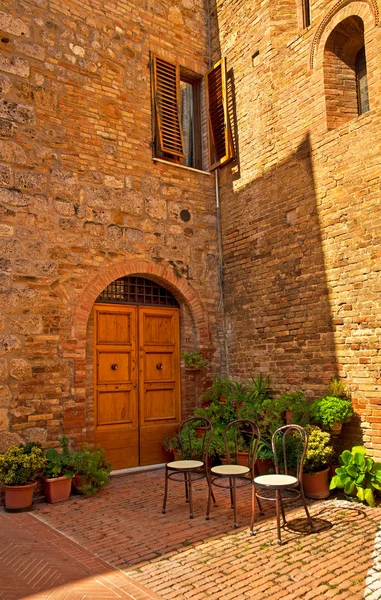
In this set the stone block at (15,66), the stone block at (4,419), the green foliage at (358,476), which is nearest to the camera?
the green foliage at (358,476)

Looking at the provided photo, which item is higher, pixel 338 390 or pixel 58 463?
pixel 338 390

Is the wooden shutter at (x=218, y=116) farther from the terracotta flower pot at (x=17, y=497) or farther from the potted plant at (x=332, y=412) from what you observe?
the terracotta flower pot at (x=17, y=497)

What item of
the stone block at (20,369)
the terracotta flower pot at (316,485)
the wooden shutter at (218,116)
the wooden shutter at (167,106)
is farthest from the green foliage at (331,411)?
the wooden shutter at (167,106)

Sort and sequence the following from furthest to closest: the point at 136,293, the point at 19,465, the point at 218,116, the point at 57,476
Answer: the point at 218,116 → the point at 136,293 → the point at 57,476 → the point at 19,465

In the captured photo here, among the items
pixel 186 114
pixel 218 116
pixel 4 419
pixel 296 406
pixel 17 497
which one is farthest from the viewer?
pixel 186 114

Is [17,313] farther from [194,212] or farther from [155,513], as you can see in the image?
[194,212]

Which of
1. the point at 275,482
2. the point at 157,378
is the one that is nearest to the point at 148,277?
the point at 157,378

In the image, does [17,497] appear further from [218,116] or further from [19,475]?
[218,116]

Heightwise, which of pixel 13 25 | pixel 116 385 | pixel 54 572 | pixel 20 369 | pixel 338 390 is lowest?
pixel 54 572

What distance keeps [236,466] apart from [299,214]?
12.0 feet

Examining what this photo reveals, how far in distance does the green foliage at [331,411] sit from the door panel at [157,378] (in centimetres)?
251

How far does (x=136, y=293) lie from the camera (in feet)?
25.0

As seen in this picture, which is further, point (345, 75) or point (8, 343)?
point (345, 75)

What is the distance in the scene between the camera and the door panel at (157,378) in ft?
24.4
